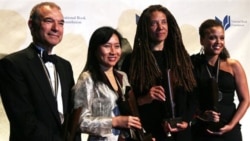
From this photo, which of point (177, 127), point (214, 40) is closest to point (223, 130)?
point (177, 127)

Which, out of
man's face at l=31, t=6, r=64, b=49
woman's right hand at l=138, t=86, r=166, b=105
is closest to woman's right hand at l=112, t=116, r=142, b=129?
woman's right hand at l=138, t=86, r=166, b=105

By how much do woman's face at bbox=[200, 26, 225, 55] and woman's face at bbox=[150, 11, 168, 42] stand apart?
1.05 ft

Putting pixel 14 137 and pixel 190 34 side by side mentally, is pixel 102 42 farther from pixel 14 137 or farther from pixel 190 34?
pixel 190 34

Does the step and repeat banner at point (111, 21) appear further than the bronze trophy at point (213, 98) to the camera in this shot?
Yes

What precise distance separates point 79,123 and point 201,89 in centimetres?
80

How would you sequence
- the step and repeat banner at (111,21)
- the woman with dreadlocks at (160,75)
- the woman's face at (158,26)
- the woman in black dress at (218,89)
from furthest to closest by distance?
the step and repeat banner at (111,21) < the woman in black dress at (218,89) < the woman's face at (158,26) < the woman with dreadlocks at (160,75)

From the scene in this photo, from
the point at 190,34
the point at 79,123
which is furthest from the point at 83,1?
the point at 79,123

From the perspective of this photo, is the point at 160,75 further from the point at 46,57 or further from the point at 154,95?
the point at 46,57

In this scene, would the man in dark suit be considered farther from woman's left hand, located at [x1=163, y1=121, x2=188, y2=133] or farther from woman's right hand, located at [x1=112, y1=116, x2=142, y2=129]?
woman's left hand, located at [x1=163, y1=121, x2=188, y2=133]

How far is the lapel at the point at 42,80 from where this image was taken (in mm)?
1855

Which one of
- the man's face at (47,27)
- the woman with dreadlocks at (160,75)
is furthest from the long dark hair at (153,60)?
the man's face at (47,27)

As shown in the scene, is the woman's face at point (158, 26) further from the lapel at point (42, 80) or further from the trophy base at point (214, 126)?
the lapel at point (42, 80)

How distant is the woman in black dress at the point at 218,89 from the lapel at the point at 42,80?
0.92 metres

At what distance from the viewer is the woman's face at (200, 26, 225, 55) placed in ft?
8.30
